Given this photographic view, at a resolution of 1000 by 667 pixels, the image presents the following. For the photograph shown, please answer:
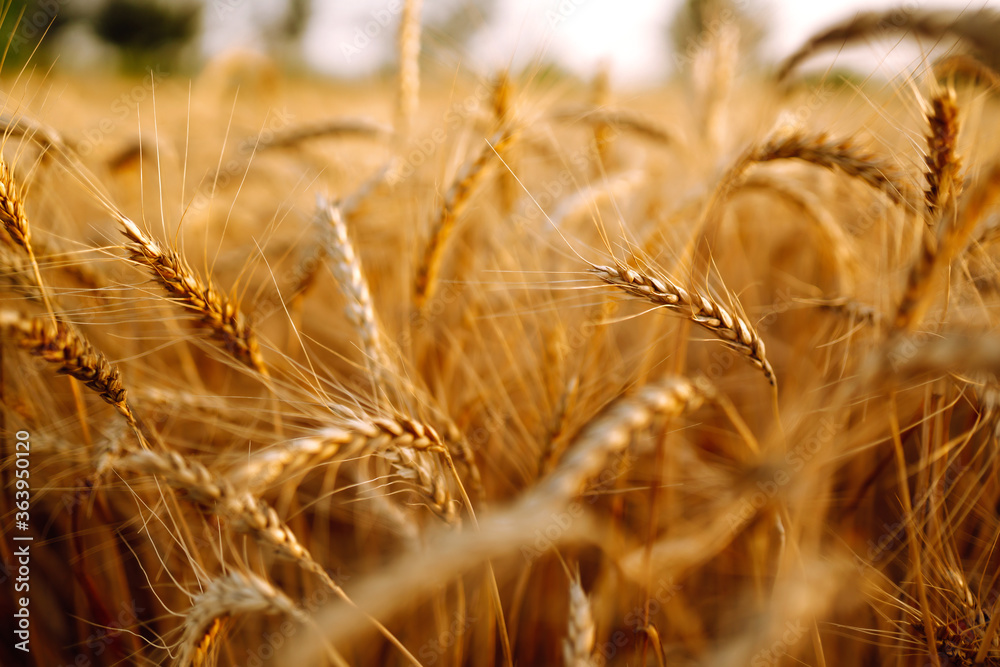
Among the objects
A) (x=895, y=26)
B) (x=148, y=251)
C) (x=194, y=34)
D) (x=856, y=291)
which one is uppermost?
(x=194, y=34)

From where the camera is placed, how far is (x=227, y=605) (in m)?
0.65

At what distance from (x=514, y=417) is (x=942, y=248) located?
76 centimetres

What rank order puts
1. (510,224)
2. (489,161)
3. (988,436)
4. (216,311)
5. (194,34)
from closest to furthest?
(216,311), (988,436), (489,161), (510,224), (194,34)

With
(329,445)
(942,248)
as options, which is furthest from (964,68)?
(329,445)

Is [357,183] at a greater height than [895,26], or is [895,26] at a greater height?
[895,26]

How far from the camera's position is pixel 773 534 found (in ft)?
3.85

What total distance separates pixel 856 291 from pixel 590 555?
93 centimetres

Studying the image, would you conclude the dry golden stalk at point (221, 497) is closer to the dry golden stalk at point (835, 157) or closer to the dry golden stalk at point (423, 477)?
the dry golden stalk at point (423, 477)

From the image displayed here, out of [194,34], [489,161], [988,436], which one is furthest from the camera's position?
[194,34]

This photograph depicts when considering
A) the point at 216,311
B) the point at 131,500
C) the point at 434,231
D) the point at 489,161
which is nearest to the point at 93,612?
the point at 131,500

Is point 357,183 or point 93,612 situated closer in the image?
point 93,612

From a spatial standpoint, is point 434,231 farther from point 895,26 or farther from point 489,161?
point 895,26

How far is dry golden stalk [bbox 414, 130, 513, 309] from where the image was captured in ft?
3.48

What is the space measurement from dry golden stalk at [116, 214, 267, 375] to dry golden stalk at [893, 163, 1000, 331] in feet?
3.22
